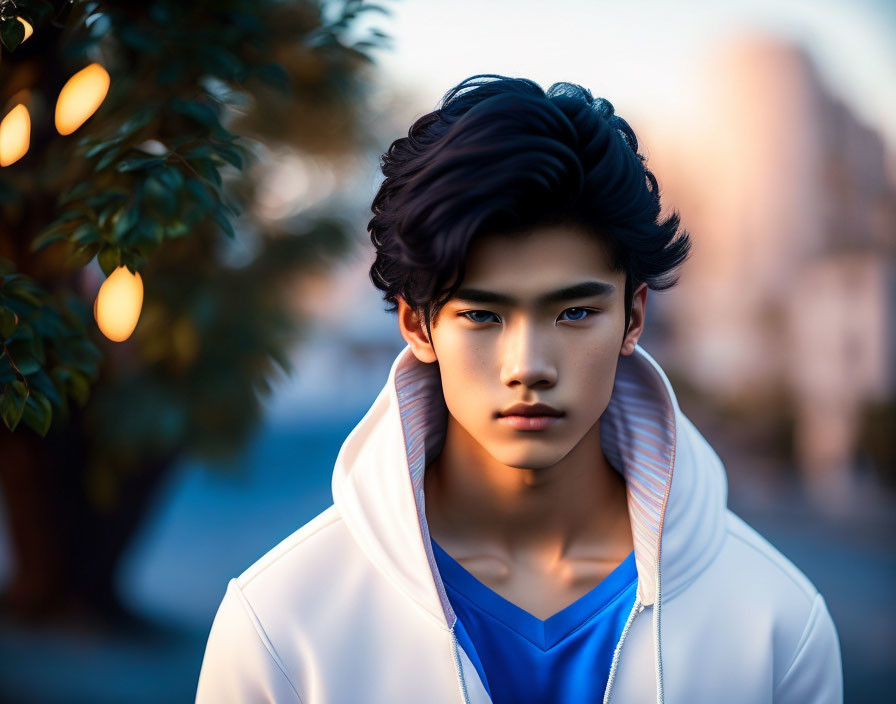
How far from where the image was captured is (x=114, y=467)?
462 cm

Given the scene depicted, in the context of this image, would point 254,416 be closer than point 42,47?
No

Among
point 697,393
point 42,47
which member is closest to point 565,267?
point 42,47

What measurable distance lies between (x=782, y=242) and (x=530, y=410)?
20.7ft

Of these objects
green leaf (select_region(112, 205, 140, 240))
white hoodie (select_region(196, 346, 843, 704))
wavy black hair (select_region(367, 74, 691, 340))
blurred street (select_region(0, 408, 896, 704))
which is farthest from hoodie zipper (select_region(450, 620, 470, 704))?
blurred street (select_region(0, 408, 896, 704))

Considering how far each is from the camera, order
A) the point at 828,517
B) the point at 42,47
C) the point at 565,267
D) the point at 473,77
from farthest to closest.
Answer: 1. the point at 828,517
2. the point at 42,47
3. the point at 473,77
4. the point at 565,267

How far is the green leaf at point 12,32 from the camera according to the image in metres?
1.43

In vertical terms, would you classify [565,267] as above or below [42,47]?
below

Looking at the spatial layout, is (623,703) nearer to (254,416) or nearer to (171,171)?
(171,171)

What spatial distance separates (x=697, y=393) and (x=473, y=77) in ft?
19.0

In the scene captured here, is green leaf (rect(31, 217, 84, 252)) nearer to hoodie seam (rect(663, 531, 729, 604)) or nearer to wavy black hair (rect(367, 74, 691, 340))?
wavy black hair (rect(367, 74, 691, 340))

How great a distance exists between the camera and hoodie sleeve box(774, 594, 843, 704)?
1620mm

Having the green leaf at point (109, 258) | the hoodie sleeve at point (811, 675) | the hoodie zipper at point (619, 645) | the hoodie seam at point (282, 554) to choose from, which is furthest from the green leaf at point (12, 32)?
the hoodie sleeve at point (811, 675)

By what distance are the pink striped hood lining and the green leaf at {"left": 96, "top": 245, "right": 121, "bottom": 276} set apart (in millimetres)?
578

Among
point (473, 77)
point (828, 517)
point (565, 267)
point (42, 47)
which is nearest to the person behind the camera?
point (565, 267)
